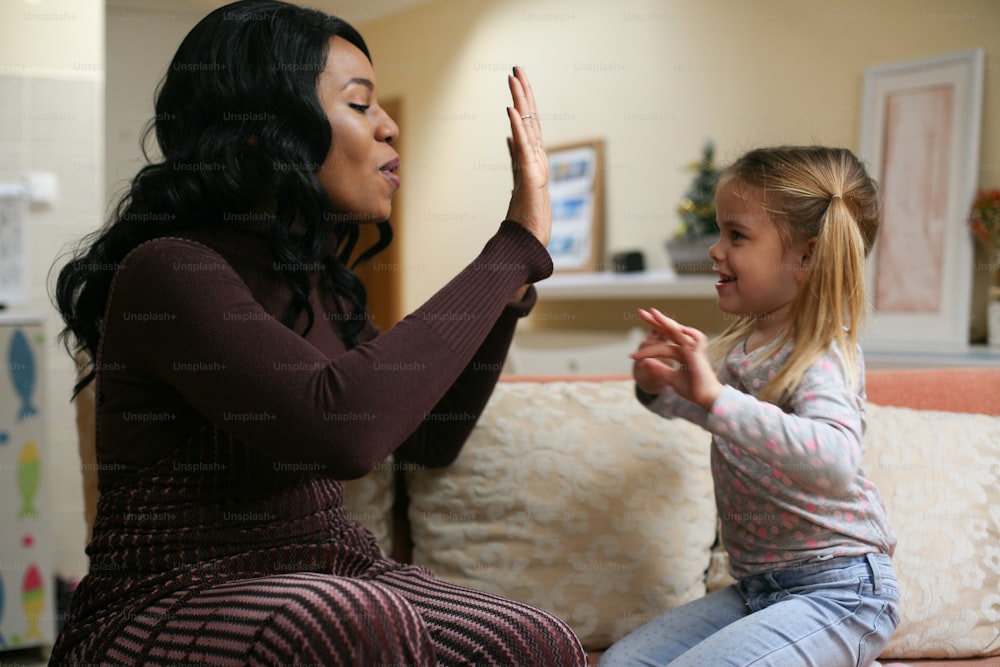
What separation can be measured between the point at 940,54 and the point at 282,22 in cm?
297

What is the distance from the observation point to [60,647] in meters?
1.16

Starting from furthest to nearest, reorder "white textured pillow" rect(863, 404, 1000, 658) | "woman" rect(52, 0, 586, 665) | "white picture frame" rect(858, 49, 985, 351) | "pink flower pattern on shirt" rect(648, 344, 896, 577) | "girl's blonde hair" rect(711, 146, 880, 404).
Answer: "white picture frame" rect(858, 49, 985, 351) → "white textured pillow" rect(863, 404, 1000, 658) → "girl's blonde hair" rect(711, 146, 880, 404) → "pink flower pattern on shirt" rect(648, 344, 896, 577) → "woman" rect(52, 0, 586, 665)

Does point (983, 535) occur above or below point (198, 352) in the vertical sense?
below

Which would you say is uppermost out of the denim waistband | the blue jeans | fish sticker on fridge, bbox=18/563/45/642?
the denim waistband

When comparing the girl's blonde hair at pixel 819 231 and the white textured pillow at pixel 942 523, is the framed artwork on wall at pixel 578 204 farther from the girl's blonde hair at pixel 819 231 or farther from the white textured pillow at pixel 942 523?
the girl's blonde hair at pixel 819 231

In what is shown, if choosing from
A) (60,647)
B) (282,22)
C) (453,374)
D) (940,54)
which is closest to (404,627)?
(453,374)

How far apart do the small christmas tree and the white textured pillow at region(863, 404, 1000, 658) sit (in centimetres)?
230

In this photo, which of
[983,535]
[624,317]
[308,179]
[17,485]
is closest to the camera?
[308,179]

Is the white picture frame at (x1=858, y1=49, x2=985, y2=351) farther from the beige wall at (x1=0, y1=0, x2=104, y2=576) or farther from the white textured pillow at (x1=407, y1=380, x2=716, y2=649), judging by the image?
the beige wall at (x1=0, y1=0, x2=104, y2=576)

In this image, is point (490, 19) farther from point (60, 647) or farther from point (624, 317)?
point (60, 647)

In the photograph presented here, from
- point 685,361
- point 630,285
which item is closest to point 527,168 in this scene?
point 685,361

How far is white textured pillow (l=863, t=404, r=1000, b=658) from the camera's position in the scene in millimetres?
1464

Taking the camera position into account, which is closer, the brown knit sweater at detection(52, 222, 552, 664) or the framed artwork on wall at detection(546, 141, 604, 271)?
the brown knit sweater at detection(52, 222, 552, 664)

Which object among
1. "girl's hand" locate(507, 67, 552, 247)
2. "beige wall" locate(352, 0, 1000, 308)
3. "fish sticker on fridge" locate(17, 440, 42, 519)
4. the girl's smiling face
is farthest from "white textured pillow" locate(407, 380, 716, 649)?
"beige wall" locate(352, 0, 1000, 308)
